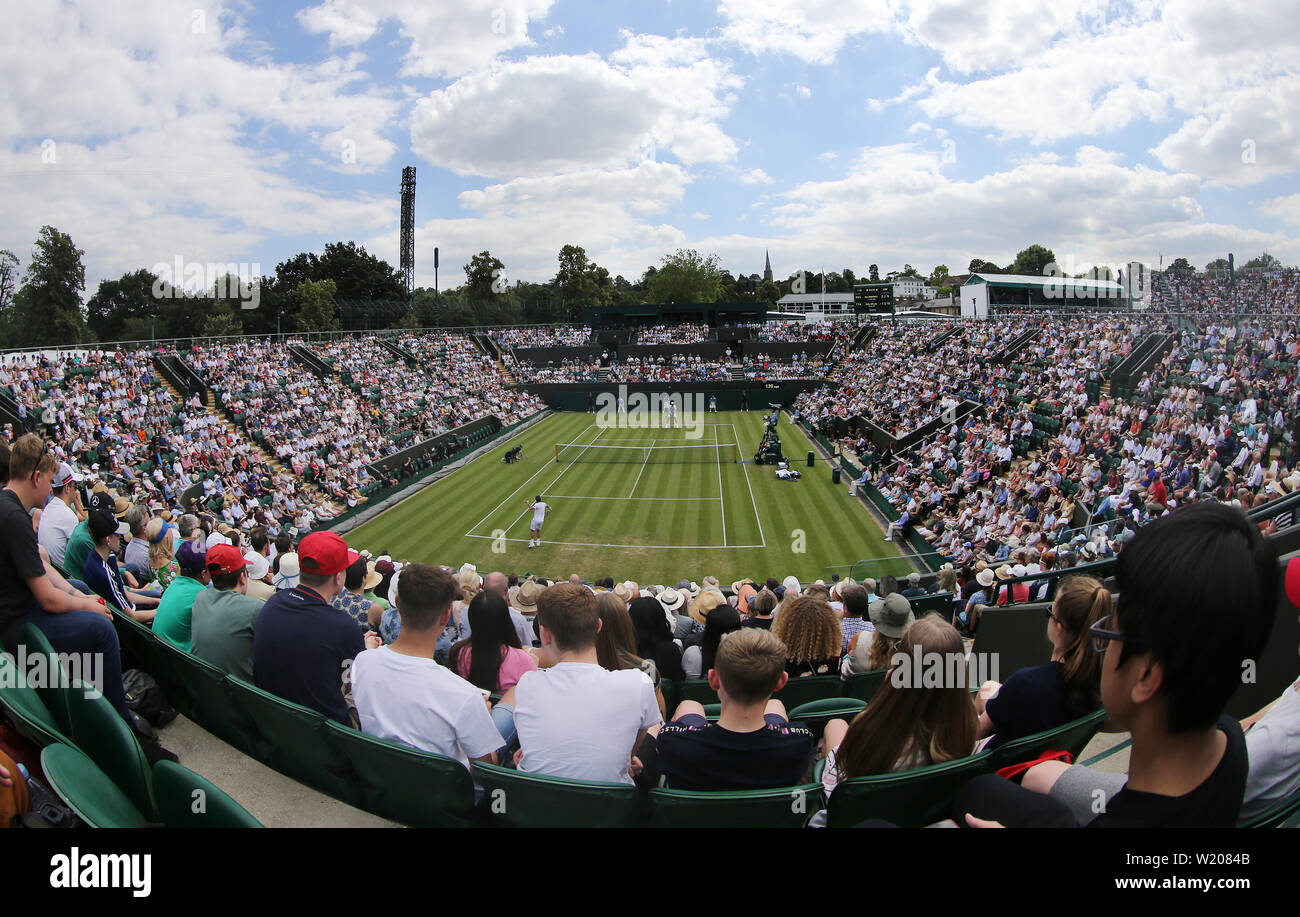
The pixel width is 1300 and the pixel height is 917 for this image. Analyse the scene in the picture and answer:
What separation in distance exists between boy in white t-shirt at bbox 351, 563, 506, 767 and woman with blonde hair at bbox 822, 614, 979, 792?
6.37 feet

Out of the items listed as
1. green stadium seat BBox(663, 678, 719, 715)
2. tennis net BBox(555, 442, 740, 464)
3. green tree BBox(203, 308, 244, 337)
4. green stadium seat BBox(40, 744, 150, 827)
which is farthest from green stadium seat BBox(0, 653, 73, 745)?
green tree BBox(203, 308, 244, 337)

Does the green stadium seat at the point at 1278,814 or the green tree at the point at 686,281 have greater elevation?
the green tree at the point at 686,281

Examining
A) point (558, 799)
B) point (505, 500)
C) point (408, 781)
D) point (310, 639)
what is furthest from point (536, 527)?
point (558, 799)

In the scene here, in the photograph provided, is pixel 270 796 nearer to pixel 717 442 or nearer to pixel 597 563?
pixel 597 563

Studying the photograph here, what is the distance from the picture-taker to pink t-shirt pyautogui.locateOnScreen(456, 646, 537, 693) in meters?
5.12

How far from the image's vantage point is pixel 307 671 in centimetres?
434

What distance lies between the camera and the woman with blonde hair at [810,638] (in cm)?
592

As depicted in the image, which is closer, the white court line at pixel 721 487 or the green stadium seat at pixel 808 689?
the green stadium seat at pixel 808 689

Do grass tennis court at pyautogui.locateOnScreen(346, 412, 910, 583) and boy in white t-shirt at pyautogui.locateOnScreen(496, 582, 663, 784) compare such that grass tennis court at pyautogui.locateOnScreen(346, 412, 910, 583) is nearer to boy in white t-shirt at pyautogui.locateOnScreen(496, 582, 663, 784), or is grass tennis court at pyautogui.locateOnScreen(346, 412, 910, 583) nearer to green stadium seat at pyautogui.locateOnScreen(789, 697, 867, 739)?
green stadium seat at pyautogui.locateOnScreen(789, 697, 867, 739)

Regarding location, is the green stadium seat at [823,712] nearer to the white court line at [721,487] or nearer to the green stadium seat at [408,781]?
the green stadium seat at [408,781]

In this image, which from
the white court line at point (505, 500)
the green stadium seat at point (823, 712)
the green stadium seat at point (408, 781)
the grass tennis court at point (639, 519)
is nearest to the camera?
the green stadium seat at point (408, 781)

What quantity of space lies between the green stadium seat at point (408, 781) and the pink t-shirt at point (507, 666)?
121 cm

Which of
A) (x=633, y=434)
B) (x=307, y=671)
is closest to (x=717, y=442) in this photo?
(x=633, y=434)

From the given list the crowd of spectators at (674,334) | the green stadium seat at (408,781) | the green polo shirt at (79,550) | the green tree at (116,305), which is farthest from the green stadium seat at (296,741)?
the green tree at (116,305)
